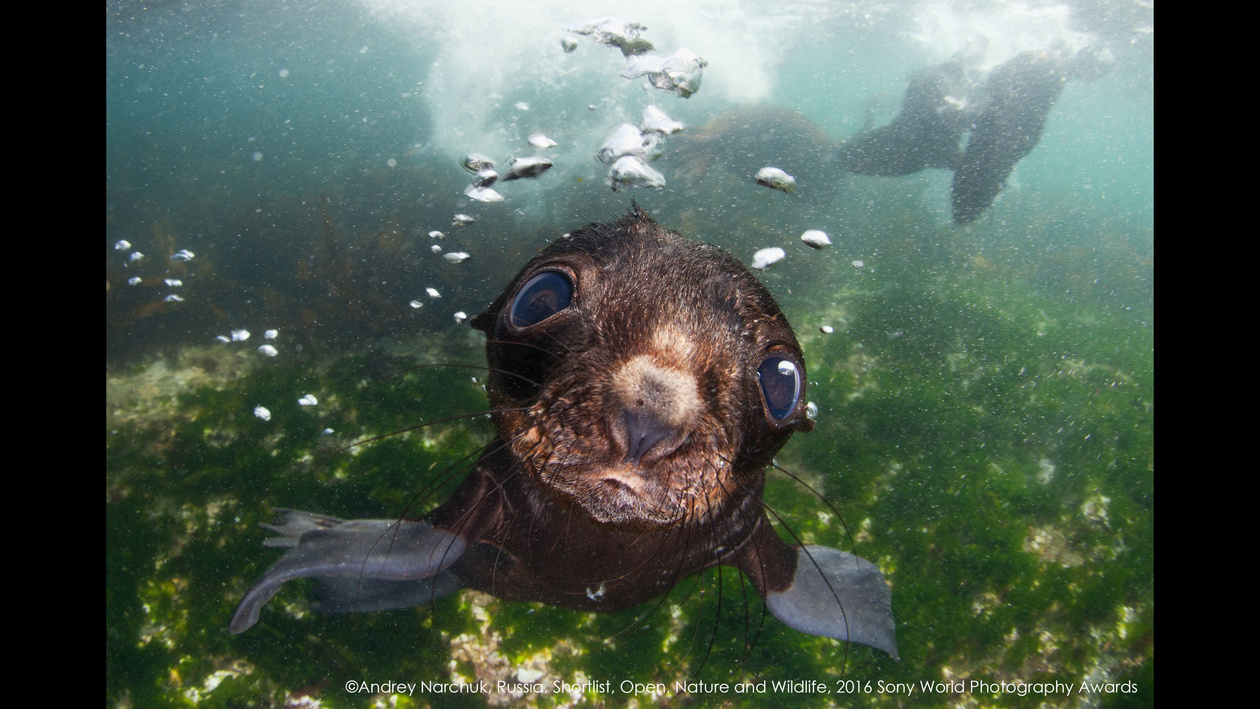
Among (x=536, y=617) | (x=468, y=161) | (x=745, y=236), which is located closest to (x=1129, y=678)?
(x=536, y=617)

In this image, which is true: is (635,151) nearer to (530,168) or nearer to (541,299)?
(530,168)

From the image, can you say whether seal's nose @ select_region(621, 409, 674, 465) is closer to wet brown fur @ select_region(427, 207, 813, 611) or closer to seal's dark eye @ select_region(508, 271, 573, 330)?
wet brown fur @ select_region(427, 207, 813, 611)

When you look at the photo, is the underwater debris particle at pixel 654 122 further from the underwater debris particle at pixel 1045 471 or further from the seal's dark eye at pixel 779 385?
the underwater debris particle at pixel 1045 471

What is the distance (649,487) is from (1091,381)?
10.6 meters

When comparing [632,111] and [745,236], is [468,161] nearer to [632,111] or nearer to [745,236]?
[745,236]

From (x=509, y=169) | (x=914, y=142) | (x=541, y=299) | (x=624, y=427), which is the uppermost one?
(x=624, y=427)

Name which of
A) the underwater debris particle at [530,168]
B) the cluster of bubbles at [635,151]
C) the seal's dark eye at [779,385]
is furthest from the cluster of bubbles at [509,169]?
the seal's dark eye at [779,385]

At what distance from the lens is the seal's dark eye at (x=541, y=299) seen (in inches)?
86.0

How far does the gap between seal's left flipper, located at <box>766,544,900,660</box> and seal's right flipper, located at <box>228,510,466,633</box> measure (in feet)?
7.19

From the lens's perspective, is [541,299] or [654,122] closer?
[541,299]

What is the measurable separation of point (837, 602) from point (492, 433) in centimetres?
369

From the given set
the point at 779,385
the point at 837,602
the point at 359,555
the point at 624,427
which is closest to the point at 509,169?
the point at 359,555

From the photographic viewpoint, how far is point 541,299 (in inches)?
87.4

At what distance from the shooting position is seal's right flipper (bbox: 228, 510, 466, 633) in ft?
9.62
